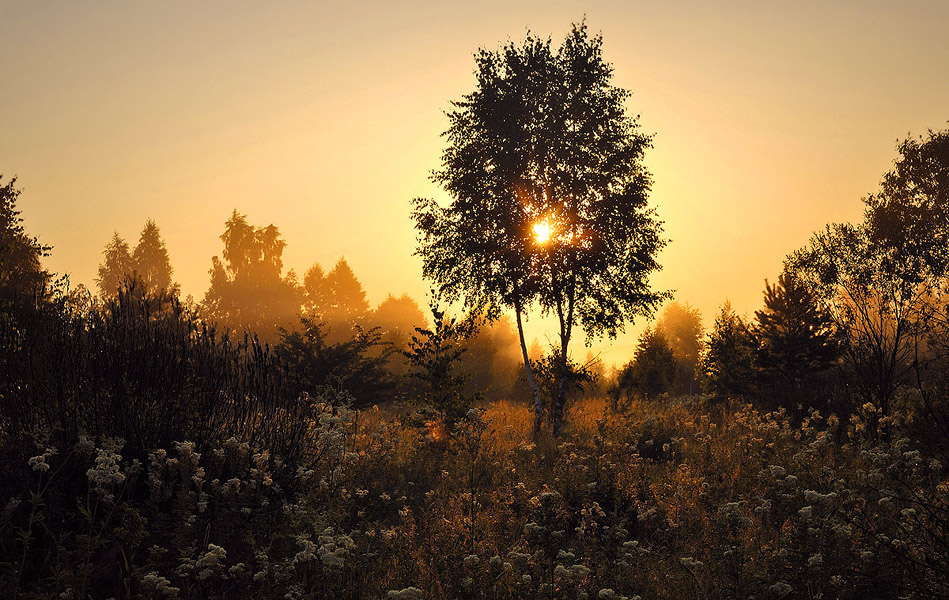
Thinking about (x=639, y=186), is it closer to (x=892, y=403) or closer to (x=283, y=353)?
(x=892, y=403)

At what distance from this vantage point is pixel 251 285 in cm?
6222

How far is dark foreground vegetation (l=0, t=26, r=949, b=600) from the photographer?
4.93m

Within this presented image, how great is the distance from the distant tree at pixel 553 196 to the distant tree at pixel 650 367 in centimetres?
913

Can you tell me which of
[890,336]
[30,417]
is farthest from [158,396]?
[890,336]

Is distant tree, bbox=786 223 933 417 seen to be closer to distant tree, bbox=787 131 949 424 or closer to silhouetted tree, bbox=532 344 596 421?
distant tree, bbox=787 131 949 424

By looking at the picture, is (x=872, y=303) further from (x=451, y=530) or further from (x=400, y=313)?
(x=400, y=313)

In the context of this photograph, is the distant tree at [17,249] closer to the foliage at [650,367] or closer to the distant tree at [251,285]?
the foliage at [650,367]

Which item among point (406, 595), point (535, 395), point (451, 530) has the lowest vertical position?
point (451, 530)

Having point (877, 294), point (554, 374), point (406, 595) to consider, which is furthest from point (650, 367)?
point (406, 595)

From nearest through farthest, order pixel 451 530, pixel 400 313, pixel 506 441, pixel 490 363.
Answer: pixel 451 530, pixel 506 441, pixel 490 363, pixel 400 313

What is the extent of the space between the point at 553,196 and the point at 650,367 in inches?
509

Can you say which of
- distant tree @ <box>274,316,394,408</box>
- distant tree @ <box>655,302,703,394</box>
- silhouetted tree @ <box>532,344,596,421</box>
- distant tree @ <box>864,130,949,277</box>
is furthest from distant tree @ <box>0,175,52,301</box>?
distant tree @ <box>655,302,703,394</box>

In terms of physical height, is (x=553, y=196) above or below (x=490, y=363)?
above

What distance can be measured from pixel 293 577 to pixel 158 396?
9.20 ft
